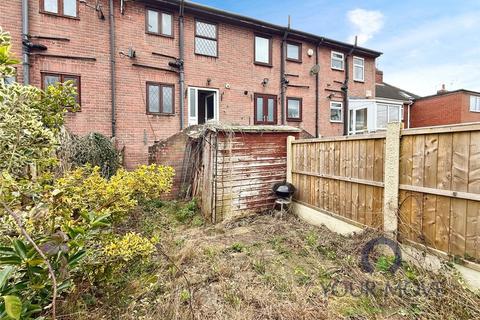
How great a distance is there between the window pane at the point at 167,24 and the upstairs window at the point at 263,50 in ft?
13.1

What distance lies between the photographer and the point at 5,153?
69.2 inches

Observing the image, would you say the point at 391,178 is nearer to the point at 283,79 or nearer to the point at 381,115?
the point at 283,79

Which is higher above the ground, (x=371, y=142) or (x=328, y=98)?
(x=328, y=98)

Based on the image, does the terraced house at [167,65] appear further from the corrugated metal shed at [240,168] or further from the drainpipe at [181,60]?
the corrugated metal shed at [240,168]

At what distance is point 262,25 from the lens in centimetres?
1179

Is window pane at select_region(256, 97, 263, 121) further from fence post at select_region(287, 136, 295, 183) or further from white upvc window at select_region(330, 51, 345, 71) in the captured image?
fence post at select_region(287, 136, 295, 183)

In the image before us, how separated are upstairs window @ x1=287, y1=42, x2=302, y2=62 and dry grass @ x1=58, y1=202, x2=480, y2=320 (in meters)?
10.4

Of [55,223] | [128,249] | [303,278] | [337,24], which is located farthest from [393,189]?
[337,24]

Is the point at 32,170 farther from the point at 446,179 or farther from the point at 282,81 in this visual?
the point at 282,81

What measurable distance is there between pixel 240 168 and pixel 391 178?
340 centimetres

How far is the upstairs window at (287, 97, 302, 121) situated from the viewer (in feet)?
42.1

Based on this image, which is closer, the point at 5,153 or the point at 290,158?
the point at 5,153

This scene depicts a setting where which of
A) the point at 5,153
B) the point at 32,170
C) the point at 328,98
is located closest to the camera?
the point at 5,153

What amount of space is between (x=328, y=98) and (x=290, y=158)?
8.58m
